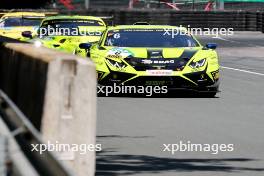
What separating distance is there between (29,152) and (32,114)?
2449 millimetres

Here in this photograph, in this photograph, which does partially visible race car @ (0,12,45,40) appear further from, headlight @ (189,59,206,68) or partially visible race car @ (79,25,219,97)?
headlight @ (189,59,206,68)

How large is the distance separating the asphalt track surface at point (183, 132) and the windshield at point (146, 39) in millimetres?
1192

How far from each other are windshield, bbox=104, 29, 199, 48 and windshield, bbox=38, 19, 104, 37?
4431 millimetres

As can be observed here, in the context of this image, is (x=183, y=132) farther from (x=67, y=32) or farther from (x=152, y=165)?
(x=67, y=32)

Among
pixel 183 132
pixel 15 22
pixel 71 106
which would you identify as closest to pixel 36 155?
pixel 71 106

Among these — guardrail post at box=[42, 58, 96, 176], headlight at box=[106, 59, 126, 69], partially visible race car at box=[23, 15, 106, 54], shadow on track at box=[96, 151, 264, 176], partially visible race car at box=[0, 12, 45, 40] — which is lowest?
partially visible race car at box=[0, 12, 45, 40]

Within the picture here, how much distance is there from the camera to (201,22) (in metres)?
52.9

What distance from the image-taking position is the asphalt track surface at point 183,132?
321 inches

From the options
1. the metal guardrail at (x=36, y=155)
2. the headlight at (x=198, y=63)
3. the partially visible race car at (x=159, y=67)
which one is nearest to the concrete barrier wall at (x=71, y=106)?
the metal guardrail at (x=36, y=155)

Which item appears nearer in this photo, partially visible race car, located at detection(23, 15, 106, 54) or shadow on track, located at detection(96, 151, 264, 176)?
shadow on track, located at detection(96, 151, 264, 176)

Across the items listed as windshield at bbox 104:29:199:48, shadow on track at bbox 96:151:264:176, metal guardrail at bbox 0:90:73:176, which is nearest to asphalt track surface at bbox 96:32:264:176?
shadow on track at bbox 96:151:264:176

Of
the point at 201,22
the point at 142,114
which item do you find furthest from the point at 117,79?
the point at 201,22

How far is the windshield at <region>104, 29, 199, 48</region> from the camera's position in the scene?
16172 millimetres

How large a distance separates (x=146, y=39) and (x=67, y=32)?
5.09 m
